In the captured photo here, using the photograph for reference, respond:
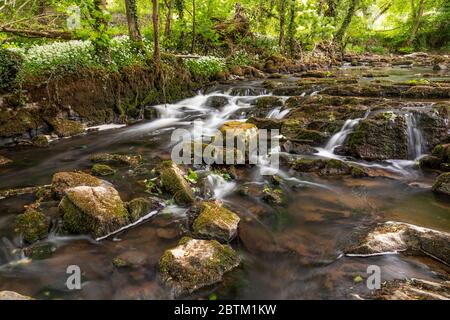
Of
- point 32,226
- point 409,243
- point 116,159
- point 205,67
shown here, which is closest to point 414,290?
point 409,243

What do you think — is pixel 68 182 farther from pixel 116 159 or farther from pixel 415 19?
pixel 415 19

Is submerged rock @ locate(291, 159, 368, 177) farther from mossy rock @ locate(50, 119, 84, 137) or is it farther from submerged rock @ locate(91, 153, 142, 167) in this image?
mossy rock @ locate(50, 119, 84, 137)

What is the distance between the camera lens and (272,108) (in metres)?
10.5

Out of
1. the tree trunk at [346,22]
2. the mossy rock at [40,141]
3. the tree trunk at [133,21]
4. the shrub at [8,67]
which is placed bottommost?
the mossy rock at [40,141]

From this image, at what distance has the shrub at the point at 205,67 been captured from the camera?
13461 millimetres

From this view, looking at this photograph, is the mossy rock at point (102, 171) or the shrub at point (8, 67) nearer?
the mossy rock at point (102, 171)

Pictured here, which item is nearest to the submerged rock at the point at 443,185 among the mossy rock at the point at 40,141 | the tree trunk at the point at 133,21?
the mossy rock at the point at 40,141

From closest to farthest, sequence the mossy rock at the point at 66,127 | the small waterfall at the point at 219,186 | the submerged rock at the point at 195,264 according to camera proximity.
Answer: the submerged rock at the point at 195,264 → the small waterfall at the point at 219,186 → the mossy rock at the point at 66,127

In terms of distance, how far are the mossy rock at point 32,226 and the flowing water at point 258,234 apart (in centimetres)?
12

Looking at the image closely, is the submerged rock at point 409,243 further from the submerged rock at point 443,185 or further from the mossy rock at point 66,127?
the mossy rock at point 66,127

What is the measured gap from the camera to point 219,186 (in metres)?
5.86

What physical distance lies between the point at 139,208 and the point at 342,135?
538 cm

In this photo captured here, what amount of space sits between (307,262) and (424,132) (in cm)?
519

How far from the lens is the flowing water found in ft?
11.4
